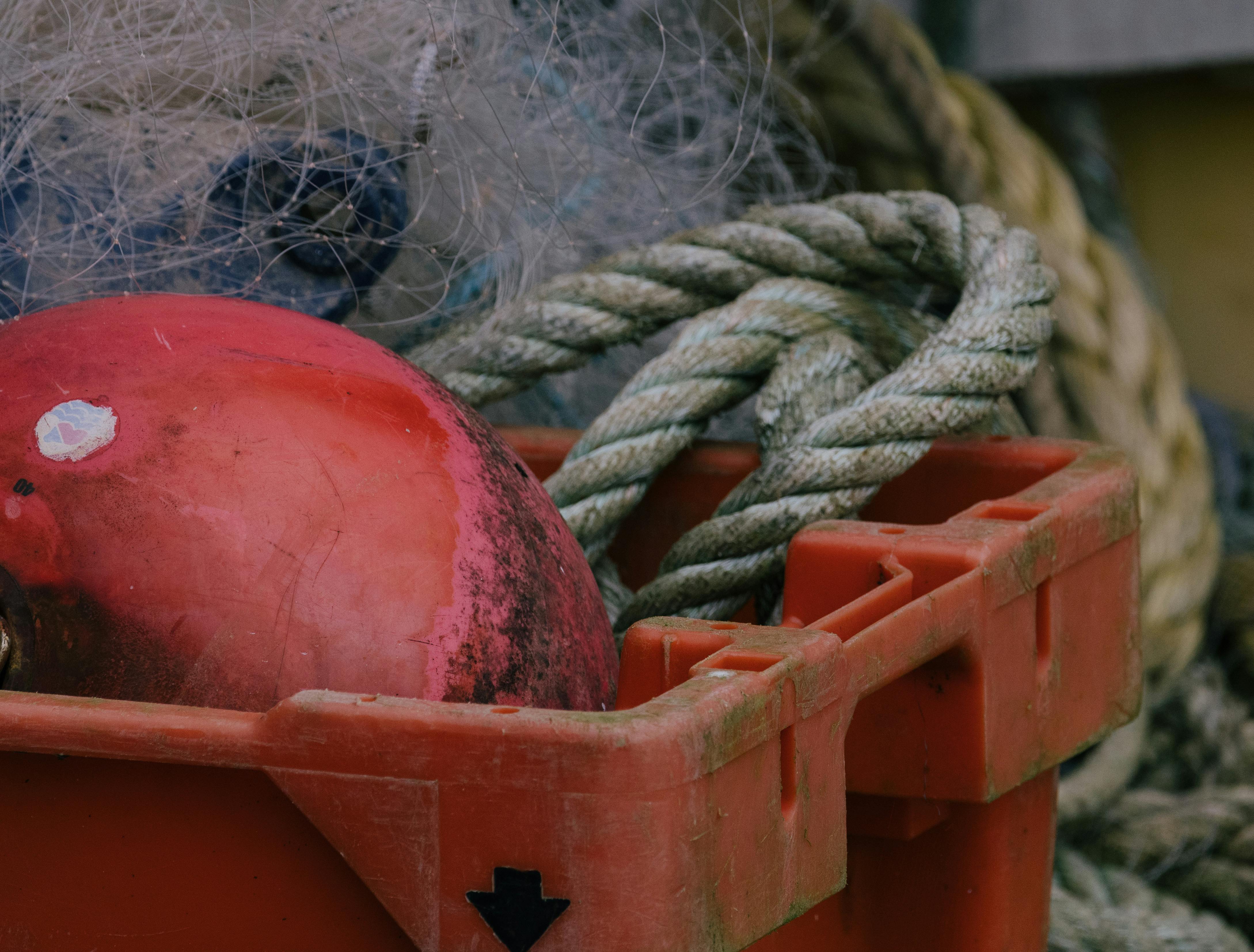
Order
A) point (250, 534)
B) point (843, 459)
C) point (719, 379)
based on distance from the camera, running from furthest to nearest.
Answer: point (719, 379) < point (843, 459) < point (250, 534)

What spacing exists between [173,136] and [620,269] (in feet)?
1.29

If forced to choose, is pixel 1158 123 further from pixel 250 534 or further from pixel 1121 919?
pixel 250 534

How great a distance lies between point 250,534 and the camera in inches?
29.7

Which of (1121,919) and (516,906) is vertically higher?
(516,906)

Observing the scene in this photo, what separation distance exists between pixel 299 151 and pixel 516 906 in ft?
2.42

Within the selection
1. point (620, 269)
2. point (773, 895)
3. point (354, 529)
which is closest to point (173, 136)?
point (620, 269)

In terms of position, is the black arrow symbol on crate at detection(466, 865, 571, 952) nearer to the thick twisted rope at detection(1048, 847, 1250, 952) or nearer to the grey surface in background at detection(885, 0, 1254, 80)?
the thick twisted rope at detection(1048, 847, 1250, 952)

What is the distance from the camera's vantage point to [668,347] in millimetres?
1317

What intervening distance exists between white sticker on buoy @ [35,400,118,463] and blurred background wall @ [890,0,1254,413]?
2022 mm

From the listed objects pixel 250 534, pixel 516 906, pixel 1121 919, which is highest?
pixel 250 534

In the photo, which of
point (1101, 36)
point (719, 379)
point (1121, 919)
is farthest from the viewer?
point (1101, 36)

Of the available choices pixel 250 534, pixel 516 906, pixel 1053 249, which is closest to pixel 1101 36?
pixel 1053 249

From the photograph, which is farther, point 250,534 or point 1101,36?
point 1101,36

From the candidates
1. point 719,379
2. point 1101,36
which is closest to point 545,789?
point 719,379
